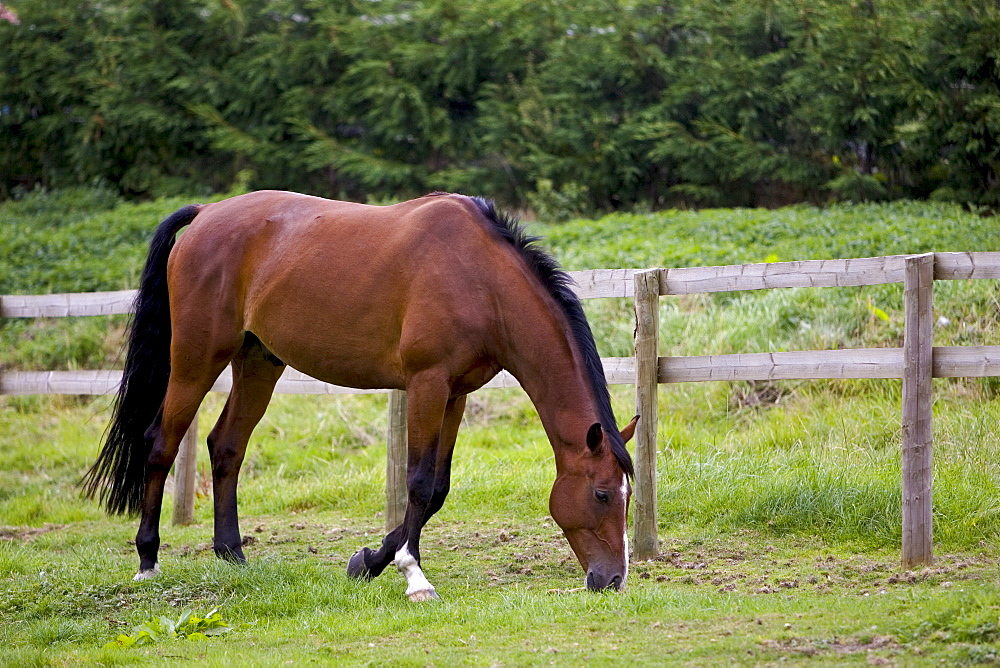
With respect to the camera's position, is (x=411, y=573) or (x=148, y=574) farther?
(x=148, y=574)

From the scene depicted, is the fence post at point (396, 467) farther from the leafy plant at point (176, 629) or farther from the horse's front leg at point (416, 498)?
the leafy plant at point (176, 629)

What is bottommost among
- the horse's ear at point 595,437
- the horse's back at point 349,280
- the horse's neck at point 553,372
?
the horse's ear at point 595,437

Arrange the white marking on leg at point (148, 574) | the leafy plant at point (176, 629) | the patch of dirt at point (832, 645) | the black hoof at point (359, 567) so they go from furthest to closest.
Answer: the white marking on leg at point (148, 574), the black hoof at point (359, 567), the leafy plant at point (176, 629), the patch of dirt at point (832, 645)

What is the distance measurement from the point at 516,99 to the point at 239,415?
944 cm

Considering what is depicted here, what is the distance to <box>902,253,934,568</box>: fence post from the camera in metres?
4.14

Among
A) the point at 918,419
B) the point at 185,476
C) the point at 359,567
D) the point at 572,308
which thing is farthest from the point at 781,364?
the point at 185,476

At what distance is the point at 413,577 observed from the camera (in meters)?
4.15

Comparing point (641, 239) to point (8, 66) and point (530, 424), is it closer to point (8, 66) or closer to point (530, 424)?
point (530, 424)

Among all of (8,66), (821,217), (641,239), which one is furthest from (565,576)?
(8,66)

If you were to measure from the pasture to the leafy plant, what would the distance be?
0.24 feet

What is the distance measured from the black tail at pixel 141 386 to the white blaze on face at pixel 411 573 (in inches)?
68.2

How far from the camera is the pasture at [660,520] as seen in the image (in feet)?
10.8

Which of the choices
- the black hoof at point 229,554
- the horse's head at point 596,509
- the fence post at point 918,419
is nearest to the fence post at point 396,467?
the black hoof at point 229,554

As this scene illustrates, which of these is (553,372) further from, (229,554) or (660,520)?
(229,554)
